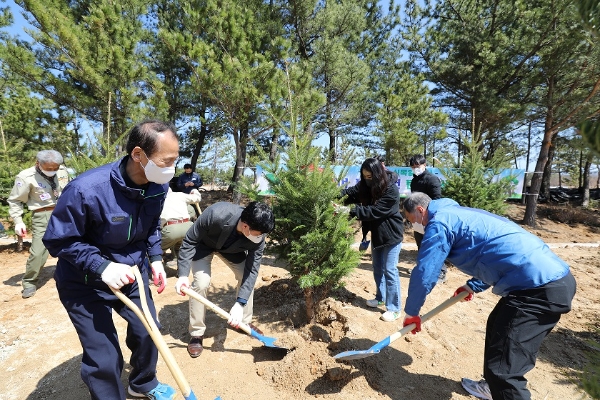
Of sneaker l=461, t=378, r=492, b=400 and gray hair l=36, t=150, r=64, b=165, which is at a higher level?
gray hair l=36, t=150, r=64, b=165

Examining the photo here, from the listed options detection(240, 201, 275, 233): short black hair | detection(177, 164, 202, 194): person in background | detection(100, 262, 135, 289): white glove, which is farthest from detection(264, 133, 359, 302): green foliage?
detection(177, 164, 202, 194): person in background

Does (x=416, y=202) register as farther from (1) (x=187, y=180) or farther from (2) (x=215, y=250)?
(1) (x=187, y=180)

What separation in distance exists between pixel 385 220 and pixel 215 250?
187 centimetres

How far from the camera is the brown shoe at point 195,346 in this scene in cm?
306

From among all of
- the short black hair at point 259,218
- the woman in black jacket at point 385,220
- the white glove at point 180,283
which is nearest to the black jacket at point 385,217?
the woman in black jacket at point 385,220

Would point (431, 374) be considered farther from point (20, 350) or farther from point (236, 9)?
point (236, 9)

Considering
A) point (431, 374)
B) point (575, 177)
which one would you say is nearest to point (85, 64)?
point (431, 374)

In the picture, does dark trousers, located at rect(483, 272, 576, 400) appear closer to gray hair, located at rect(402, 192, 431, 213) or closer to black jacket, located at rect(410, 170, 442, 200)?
gray hair, located at rect(402, 192, 431, 213)

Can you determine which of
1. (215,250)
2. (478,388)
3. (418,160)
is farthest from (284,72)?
(478,388)

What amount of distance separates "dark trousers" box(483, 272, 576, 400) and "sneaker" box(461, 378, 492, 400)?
0.55m

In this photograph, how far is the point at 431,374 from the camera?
2.86 meters

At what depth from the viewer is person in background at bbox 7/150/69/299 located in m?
4.32

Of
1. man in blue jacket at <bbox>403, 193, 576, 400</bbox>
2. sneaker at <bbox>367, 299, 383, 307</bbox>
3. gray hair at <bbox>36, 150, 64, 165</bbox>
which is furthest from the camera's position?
gray hair at <bbox>36, 150, 64, 165</bbox>

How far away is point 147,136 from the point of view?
1.97m
